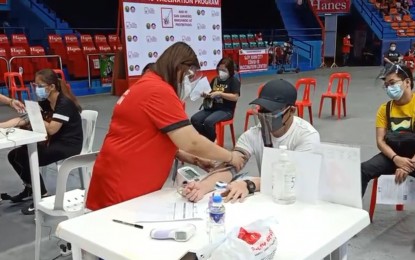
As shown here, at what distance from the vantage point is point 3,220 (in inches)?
128

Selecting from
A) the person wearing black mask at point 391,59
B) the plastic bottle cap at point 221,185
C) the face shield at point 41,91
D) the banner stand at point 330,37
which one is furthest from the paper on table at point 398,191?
the banner stand at point 330,37

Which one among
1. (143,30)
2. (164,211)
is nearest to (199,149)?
(164,211)

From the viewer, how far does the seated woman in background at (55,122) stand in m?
3.31

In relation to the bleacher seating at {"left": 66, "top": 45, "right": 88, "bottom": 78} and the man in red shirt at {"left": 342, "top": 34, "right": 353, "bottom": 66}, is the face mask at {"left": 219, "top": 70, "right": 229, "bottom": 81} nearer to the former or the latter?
the bleacher seating at {"left": 66, "top": 45, "right": 88, "bottom": 78}

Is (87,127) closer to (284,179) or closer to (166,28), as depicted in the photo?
(284,179)

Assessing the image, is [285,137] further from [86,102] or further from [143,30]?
[86,102]

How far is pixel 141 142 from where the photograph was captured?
1.87 meters

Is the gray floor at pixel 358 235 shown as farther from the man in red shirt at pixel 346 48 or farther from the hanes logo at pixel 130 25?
the man in red shirt at pixel 346 48

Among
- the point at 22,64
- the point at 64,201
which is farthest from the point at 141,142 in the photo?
the point at 22,64

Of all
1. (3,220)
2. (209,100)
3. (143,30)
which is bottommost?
(3,220)

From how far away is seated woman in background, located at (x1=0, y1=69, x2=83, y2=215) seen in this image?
3307 millimetres

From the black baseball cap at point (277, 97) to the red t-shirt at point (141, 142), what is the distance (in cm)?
40

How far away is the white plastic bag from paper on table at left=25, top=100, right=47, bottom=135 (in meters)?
2.25

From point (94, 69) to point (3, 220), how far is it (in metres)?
7.15
